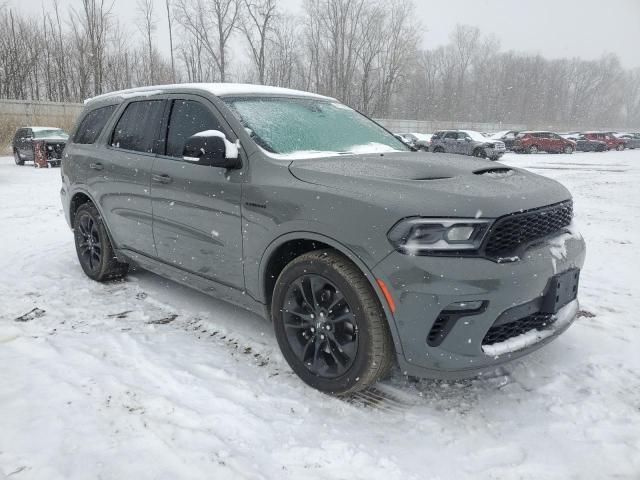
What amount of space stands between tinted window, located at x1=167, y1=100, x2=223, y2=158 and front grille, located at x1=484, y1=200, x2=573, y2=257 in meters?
1.96

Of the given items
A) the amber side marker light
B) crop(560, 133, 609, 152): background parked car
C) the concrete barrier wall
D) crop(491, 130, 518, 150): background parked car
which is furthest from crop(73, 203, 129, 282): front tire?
the concrete barrier wall

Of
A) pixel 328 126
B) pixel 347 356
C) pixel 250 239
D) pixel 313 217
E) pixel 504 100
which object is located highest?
pixel 504 100

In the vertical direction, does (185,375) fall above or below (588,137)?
below

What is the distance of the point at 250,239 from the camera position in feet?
9.27

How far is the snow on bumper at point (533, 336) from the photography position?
7.41 ft

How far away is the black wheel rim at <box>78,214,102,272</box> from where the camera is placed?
449 centimetres

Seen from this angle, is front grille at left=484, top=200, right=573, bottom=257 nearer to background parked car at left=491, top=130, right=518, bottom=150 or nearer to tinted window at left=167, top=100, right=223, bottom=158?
tinted window at left=167, top=100, right=223, bottom=158

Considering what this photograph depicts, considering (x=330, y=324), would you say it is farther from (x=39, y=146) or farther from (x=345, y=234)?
(x=39, y=146)

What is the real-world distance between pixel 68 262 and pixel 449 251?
4.63 meters

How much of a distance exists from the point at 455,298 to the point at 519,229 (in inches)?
21.0

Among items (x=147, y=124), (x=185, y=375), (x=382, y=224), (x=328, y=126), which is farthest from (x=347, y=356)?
Result: (x=147, y=124)

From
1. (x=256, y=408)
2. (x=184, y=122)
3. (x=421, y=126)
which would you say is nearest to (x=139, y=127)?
(x=184, y=122)

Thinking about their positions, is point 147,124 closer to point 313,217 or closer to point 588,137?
point 313,217

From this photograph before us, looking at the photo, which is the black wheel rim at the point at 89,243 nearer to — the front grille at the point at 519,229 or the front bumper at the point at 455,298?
the front bumper at the point at 455,298
